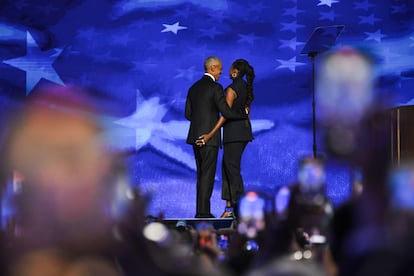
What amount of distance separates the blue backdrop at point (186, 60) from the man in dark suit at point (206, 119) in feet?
7.77

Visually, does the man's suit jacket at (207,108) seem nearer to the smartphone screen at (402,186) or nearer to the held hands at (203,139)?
the held hands at (203,139)

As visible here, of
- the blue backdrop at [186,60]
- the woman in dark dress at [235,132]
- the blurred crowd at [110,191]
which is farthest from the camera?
the blue backdrop at [186,60]

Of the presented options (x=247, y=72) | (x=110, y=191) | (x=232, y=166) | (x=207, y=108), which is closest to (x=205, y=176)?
(x=232, y=166)

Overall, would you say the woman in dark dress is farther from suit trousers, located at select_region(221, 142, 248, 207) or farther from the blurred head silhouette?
the blurred head silhouette

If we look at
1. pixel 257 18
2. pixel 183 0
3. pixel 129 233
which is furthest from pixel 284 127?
pixel 129 233

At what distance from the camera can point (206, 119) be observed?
6.09 m

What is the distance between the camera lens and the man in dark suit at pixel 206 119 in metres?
6.03

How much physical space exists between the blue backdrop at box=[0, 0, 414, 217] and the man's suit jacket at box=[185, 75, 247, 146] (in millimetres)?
2409

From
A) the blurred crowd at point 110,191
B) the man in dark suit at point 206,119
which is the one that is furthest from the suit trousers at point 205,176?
the blurred crowd at point 110,191

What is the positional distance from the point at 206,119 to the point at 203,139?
0.15 metres

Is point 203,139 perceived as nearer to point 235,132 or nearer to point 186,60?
point 235,132

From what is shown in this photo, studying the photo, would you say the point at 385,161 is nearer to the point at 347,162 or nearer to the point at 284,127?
the point at 347,162

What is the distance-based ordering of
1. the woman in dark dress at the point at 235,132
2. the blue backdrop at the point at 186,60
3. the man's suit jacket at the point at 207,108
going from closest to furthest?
the man's suit jacket at the point at 207,108
the woman in dark dress at the point at 235,132
the blue backdrop at the point at 186,60

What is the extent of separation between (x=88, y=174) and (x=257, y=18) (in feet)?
25.1
